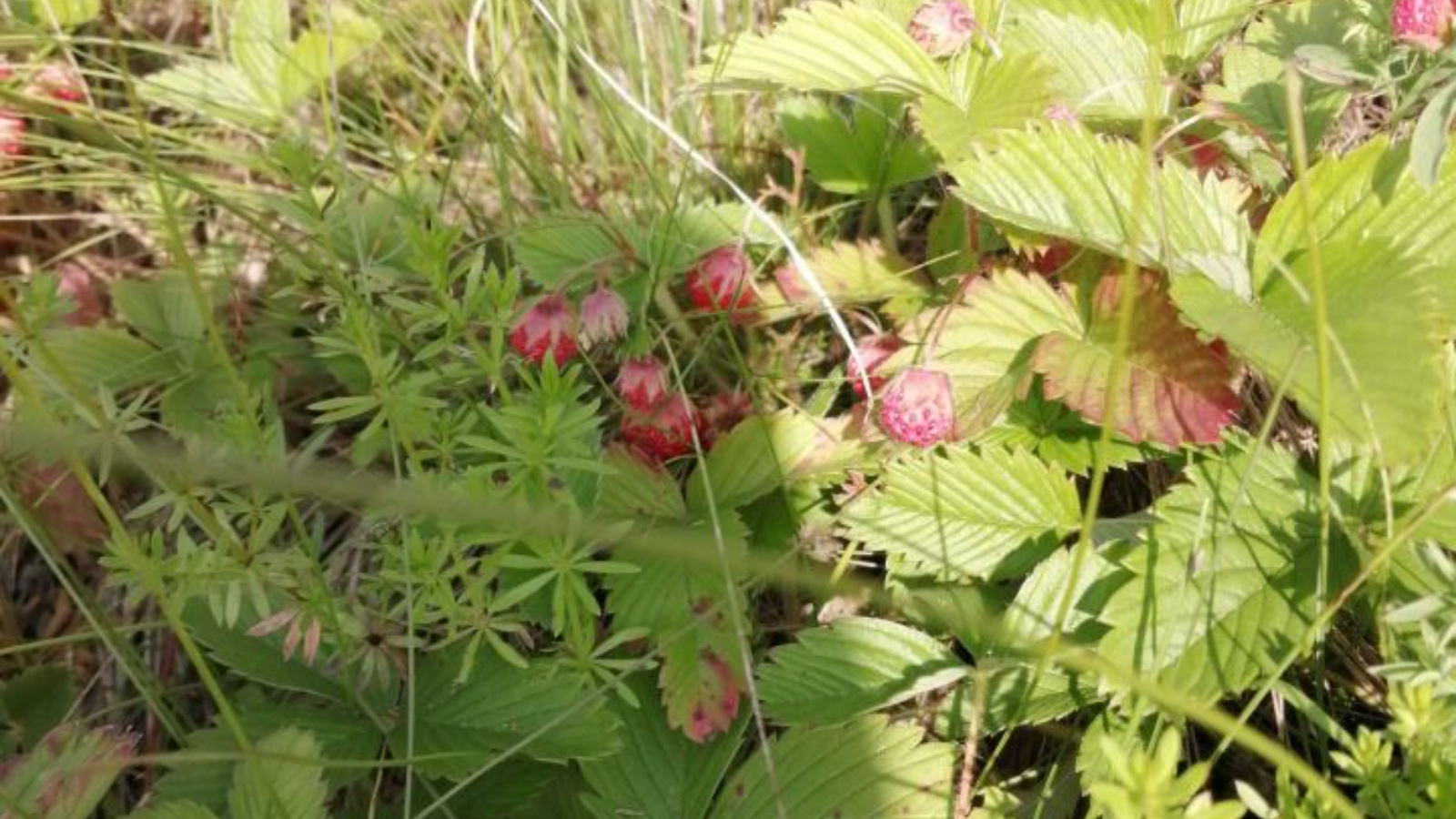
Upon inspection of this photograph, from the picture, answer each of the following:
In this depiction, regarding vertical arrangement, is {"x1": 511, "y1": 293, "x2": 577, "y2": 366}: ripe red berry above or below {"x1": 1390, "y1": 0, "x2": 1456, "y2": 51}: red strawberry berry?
below

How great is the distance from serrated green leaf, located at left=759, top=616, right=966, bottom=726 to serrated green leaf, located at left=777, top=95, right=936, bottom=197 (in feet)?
2.02

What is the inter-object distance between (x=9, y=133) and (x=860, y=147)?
3.80 ft

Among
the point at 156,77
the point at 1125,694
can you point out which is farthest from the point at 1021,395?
the point at 156,77

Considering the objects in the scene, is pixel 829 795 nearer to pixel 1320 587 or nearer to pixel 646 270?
pixel 1320 587

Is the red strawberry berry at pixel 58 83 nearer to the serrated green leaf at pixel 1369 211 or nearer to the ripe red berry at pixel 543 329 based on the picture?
the ripe red berry at pixel 543 329

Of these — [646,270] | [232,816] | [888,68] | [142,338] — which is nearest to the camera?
[232,816]

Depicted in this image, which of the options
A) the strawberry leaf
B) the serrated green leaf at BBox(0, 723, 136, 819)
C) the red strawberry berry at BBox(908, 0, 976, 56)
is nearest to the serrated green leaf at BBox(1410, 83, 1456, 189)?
the strawberry leaf

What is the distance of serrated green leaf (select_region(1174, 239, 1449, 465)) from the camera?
1128mm

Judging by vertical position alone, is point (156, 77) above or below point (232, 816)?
above

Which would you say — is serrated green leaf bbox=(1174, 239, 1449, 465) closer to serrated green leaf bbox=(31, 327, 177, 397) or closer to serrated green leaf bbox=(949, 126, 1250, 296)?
serrated green leaf bbox=(949, 126, 1250, 296)

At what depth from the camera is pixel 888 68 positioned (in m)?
1.58

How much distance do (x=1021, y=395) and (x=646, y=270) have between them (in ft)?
1.70

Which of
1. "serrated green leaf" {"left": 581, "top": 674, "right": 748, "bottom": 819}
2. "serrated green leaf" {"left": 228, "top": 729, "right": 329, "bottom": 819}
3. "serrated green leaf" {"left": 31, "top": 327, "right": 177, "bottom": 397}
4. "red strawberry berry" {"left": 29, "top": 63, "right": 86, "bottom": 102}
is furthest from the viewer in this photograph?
"red strawberry berry" {"left": 29, "top": 63, "right": 86, "bottom": 102}

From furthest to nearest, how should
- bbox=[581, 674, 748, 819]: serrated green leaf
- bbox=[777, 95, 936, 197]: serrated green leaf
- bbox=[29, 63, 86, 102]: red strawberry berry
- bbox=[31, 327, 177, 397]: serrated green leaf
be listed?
1. bbox=[29, 63, 86, 102]: red strawberry berry
2. bbox=[31, 327, 177, 397]: serrated green leaf
3. bbox=[777, 95, 936, 197]: serrated green leaf
4. bbox=[581, 674, 748, 819]: serrated green leaf
